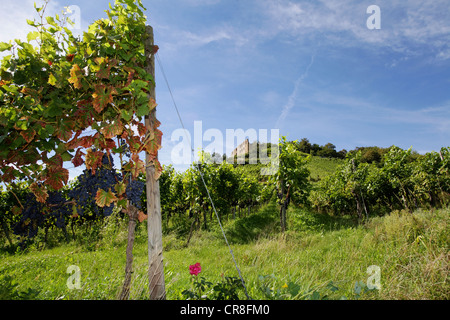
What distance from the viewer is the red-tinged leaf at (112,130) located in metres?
2.44

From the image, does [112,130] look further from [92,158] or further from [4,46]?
[4,46]

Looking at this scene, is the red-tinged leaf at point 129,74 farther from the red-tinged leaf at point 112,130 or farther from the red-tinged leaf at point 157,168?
the red-tinged leaf at point 157,168

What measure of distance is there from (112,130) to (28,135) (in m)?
0.89

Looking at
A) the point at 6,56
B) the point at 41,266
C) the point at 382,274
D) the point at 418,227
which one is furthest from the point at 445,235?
the point at 41,266

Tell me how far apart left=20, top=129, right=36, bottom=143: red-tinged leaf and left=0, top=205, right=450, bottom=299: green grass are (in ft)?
4.77

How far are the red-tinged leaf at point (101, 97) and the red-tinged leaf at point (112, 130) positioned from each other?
178mm

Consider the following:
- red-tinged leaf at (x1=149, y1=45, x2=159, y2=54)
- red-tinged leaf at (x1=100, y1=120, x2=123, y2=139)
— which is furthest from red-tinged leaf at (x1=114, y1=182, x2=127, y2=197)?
red-tinged leaf at (x1=149, y1=45, x2=159, y2=54)

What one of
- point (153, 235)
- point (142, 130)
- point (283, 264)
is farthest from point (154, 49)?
point (283, 264)

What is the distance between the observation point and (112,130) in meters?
2.46

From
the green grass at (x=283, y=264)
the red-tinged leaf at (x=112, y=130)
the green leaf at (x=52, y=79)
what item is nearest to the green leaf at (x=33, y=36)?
the green leaf at (x=52, y=79)

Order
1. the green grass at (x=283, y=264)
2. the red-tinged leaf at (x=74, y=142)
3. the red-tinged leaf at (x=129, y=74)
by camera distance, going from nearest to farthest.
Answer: the red-tinged leaf at (x=129, y=74)
the red-tinged leaf at (x=74, y=142)
the green grass at (x=283, y=264)

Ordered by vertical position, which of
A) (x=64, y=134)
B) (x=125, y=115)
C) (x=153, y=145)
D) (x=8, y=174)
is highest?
(x=125, y=115)

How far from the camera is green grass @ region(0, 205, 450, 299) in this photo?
9.69 feet

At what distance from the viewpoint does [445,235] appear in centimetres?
448
